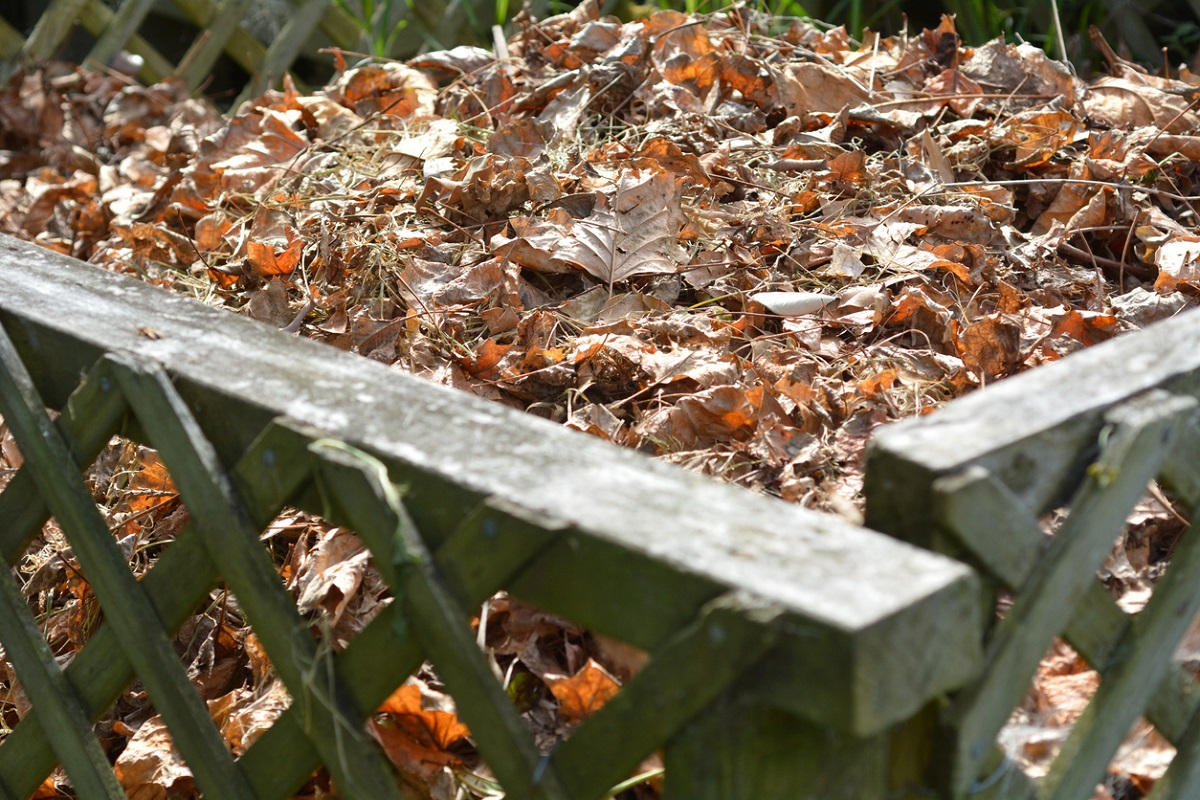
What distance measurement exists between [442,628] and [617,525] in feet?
0.66

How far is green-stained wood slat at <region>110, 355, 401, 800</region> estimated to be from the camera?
1.06 m

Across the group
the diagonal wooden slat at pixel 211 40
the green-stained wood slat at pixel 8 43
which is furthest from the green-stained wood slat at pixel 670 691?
the green-stained wood slat at pixel 8 43

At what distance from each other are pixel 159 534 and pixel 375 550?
37.1 inches

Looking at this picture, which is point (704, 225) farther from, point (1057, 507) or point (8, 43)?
point (8, 43)

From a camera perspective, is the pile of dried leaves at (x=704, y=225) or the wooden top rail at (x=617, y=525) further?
the pile of dried leaves at (x=704, y=225)

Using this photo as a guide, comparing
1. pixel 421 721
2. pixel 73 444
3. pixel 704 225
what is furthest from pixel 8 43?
pixel 421 721

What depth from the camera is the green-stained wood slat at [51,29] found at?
381 cm

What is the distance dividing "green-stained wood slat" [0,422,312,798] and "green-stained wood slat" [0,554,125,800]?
0.02 meters

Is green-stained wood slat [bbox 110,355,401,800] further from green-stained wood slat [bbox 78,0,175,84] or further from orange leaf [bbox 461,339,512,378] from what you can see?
green-stained wood slat [bbox 78,0,175,84]

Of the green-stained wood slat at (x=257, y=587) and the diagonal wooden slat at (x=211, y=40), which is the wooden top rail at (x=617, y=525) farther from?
the diagonal wooden slat at (x=211, y=40)

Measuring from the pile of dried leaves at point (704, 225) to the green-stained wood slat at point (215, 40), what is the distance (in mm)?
1295

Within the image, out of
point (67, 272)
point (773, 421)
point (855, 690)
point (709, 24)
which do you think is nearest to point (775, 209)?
point (773, 421)

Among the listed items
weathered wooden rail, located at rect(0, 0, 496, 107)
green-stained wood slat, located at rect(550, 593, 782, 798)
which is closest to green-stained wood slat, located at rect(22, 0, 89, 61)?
weathered wooden rail, located at rect(0, 0, 496, 107)

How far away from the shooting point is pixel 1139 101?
248cm
